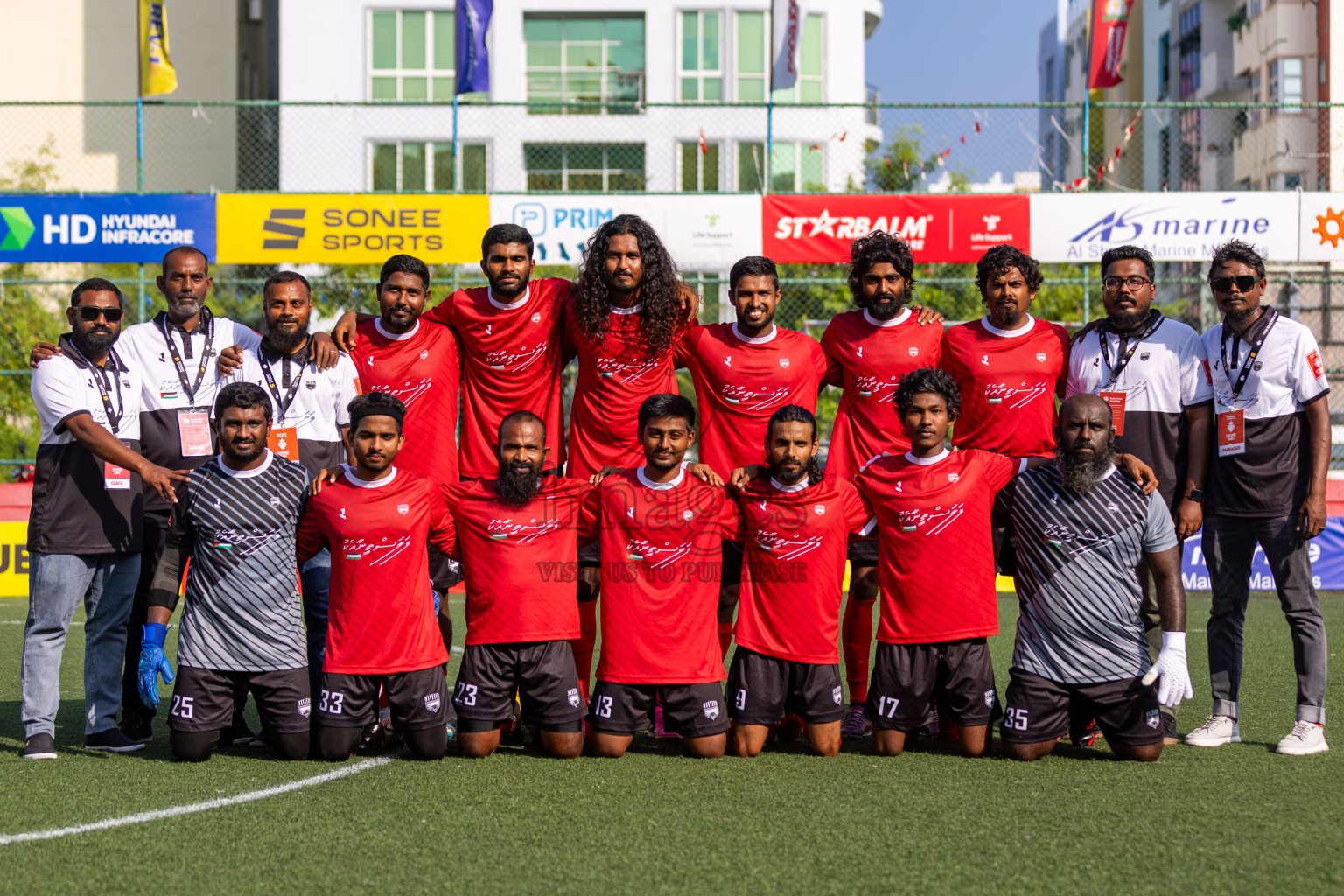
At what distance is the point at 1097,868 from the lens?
13.1 feet

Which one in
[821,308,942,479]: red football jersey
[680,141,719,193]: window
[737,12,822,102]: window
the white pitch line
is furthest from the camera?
[737,12,822,102]: window

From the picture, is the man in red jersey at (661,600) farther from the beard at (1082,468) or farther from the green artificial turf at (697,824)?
the beard at (1082,468)

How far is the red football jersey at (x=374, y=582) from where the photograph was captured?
17.8 ft

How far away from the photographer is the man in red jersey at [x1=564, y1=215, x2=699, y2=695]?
6020 mm

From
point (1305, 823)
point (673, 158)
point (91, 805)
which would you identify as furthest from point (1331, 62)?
point (91, 805)

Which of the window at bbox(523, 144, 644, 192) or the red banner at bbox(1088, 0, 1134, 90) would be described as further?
the window at bbox(523, 144, 644, 192)

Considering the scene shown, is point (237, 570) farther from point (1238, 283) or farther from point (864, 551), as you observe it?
point (1238, 283)

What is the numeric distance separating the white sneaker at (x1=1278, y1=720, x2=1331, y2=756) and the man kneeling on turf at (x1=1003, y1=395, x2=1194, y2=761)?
60 centimetres

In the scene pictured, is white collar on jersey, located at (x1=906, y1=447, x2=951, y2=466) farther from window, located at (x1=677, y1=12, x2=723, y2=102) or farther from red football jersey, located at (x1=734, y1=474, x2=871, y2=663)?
window, located at (x1=677, y1=12, x2=723, y2=102)

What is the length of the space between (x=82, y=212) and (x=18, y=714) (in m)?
8.38

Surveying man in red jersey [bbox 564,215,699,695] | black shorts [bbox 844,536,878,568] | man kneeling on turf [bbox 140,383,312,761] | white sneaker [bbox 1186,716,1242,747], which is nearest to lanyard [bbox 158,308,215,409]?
man kneeling on turf [bbox 140,383,312,761]

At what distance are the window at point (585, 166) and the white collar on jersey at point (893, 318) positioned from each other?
74.1 ft

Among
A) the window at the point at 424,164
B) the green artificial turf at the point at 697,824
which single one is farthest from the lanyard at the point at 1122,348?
the window at the point at 424,164

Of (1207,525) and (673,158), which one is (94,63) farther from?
(1207,525)
